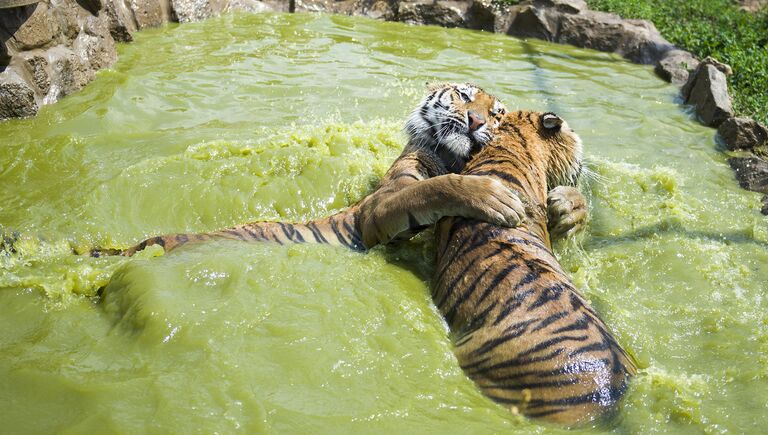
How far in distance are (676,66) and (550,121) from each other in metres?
5.52

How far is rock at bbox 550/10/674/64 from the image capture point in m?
8.77

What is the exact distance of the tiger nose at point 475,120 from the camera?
341cm

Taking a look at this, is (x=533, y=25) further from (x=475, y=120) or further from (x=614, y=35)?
(x=475, y=120)

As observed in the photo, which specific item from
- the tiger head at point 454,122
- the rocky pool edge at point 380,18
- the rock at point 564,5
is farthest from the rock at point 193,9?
the tiger head at point 454,122

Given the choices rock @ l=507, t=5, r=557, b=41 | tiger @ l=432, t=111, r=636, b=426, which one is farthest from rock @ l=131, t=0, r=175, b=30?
tiger @ l=432, t=111, r=636, b=426

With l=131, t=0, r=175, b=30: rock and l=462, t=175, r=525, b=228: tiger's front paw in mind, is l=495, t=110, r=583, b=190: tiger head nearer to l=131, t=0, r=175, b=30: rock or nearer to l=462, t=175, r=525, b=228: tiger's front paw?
l=462, t=175, r=525, b=228: tiger's front paw

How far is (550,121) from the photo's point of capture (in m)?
3.31

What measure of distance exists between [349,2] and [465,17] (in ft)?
6.34

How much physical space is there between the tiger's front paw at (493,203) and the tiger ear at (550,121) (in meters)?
0.62

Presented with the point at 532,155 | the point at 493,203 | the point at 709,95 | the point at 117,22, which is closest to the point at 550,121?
the point at 532,155

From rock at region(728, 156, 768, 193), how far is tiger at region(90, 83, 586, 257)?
7.40 feet

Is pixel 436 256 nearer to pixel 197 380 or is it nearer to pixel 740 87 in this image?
pixel 197 380

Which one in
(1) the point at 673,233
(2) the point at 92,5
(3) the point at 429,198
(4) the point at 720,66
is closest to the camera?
(3) the point at 429,198

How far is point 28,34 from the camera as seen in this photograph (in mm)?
5539
